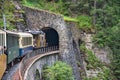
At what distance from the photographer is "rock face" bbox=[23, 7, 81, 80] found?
45.3 metres

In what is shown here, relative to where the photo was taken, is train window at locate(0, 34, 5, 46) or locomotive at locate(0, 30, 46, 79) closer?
train window at locate(0, 34, 5, 46)

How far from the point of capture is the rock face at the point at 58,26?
45312 millimetres

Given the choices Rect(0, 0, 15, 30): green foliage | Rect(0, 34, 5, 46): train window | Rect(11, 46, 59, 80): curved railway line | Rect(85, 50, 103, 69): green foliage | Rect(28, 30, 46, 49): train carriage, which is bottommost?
Rect(85, 50, 103, 69): green foliage

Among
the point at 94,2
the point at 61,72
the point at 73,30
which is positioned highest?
the point at 94,2

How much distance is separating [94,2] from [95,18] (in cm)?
250

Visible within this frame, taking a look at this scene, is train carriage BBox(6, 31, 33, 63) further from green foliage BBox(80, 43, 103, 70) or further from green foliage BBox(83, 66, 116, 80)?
green foliage BBox(80, 43, 103, 70)

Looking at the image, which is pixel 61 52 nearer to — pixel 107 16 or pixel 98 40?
pixel 98 40

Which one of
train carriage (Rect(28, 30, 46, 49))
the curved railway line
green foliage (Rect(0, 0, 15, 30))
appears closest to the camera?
the curved railway line

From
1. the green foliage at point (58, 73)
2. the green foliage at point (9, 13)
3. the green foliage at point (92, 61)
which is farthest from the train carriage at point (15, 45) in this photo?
the green foliage at point (92, 61)

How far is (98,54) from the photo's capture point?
164ft

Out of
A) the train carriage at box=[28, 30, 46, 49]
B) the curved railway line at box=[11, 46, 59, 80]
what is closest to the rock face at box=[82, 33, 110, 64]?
the curved railway line at box=[11, 46, 59, 80]

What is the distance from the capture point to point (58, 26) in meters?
46.3

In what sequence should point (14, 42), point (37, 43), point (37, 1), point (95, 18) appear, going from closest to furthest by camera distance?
1. point (14, 42)
2. point (37, 43)
3. point (95, 18)
4. point (37, 1)

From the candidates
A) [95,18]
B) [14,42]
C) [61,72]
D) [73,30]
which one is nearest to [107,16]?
[95,18]
